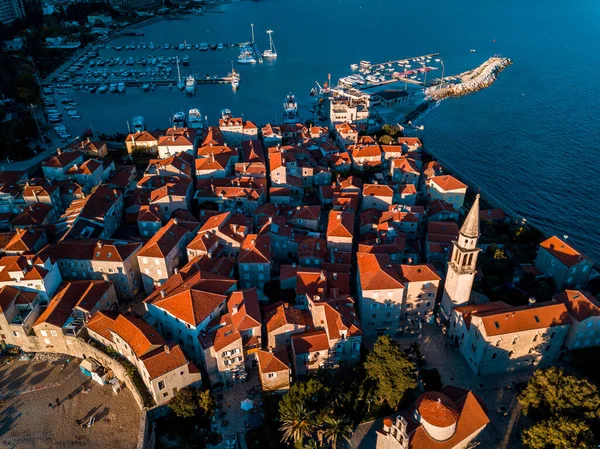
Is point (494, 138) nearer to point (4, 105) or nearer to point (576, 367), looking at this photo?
point (576, 367)

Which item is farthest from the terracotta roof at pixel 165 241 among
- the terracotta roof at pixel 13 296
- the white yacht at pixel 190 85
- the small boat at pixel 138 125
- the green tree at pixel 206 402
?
the white yacht at pixel 190 85

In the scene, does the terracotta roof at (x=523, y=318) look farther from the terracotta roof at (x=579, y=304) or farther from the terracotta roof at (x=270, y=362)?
the terracotta roof at (x=270, y=362)

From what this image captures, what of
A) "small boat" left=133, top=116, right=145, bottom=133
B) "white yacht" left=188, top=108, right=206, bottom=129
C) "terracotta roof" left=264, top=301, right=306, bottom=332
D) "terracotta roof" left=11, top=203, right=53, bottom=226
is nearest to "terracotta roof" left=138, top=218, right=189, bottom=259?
"terracotta roof" left=264, top=301, right=306, bottom=332

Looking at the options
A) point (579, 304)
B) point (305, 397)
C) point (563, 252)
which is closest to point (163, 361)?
point (305, 397)

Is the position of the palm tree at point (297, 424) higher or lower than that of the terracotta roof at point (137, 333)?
lower

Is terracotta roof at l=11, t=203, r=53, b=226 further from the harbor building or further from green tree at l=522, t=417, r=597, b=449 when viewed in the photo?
green tree at l=522, t=417, r=597, b=449

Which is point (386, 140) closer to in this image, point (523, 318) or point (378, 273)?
point (378, 273)

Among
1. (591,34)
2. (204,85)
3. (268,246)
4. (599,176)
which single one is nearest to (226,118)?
(268,246)
